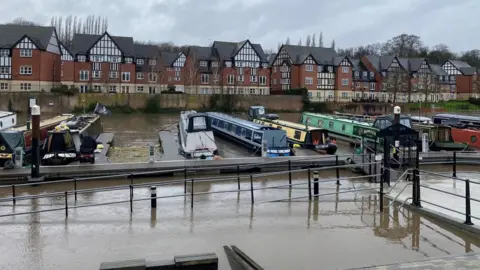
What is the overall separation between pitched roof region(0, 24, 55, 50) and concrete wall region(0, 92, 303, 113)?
8.36 meters

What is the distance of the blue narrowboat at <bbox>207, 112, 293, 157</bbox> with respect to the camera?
2436 cm

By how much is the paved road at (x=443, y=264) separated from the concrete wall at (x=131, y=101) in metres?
60.0

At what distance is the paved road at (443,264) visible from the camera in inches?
254

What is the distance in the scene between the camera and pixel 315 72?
77.6 metres

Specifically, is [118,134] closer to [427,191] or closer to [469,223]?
[427,191]

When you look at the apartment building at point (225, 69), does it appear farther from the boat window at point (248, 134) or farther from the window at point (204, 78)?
the boat window at point (248, 134)

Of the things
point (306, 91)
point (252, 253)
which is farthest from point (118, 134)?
point (306, 91)

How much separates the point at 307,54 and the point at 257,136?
172 feet

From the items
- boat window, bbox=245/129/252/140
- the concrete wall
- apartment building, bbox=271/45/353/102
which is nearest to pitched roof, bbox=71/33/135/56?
the concrete wall

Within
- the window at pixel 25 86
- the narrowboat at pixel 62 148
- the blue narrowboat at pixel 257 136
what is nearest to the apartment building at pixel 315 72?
the window at pixel 25 86

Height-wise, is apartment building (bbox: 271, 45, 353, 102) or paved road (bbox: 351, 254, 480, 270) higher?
apartment building (bbox: 271, 45, 353, 102)

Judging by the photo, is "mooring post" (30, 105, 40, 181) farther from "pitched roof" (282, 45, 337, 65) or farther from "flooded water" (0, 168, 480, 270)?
"pitched roof" (282, 45, 337, 65)

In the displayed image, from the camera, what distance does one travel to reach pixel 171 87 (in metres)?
74.5

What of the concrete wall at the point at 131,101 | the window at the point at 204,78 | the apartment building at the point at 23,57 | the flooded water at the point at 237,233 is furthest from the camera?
the window at the point at 204,78
